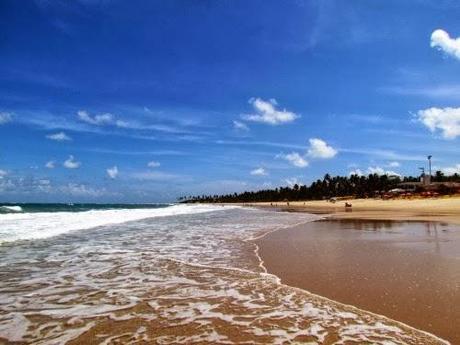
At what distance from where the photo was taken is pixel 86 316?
6.29 metres

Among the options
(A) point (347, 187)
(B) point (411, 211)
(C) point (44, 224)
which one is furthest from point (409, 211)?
(A) point (347, 187)

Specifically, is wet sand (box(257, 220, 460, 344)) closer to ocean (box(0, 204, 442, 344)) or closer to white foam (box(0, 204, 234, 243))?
ocean (box(0, 204, 442, 344))

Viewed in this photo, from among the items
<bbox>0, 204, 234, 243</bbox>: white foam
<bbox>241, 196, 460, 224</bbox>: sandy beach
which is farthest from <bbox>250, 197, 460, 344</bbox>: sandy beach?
<bbox>241, 196, 460, 224</bbox>: sandy beach

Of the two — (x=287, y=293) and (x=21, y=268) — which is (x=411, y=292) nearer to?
(x=287, y=293)

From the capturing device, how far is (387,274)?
888 cm

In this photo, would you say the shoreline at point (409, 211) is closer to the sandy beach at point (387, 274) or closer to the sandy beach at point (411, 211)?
the sandy beach at point (411, 211)

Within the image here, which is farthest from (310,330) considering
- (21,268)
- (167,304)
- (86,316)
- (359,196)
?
(359,196)

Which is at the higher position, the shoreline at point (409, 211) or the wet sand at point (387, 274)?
the shoreline at point (409, 211)

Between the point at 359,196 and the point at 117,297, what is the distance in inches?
4990

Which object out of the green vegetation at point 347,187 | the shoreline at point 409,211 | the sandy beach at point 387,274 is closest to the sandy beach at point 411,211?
the shoreline at point 409,211

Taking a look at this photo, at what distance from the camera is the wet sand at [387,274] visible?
611 cm

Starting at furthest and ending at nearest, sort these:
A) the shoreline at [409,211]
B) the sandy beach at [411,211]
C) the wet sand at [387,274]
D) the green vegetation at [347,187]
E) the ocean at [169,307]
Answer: the green vegetation at [347,187] < the sandy beach at [411,211] < the shoreline at [409,211] < the wet sand at [387,274] < the ocean at [169,307]

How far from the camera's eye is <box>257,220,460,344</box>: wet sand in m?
6.11

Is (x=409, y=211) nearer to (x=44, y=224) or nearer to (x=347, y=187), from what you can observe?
(x=44, y=224)
